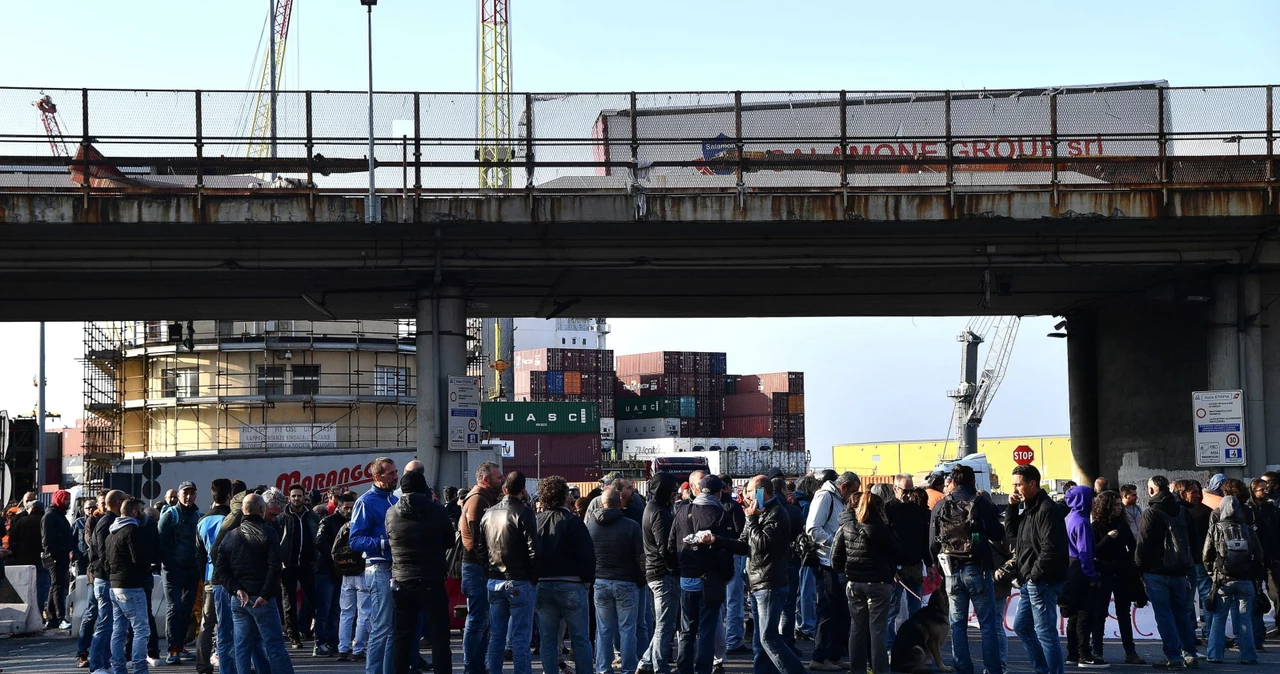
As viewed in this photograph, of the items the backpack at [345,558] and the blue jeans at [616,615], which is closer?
the blue jeans at [616,615]

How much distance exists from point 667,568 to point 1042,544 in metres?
3.20

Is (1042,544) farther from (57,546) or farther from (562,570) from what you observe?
(57,546)

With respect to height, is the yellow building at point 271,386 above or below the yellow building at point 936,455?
above

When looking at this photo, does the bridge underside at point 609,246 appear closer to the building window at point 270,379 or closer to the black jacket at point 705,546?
the black jacket at point 705,546

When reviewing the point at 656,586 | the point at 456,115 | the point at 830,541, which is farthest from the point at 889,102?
the point at 656,586

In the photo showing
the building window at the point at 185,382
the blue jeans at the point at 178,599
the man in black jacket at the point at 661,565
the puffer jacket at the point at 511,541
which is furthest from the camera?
the building window at the point at 185,382

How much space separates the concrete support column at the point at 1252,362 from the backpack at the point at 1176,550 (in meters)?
11.5

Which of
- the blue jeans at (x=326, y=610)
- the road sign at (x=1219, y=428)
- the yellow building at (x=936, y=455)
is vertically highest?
the road sign at (x=1219, y=428)

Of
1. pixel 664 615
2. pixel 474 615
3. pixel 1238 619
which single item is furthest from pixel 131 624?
pixel 1238 619

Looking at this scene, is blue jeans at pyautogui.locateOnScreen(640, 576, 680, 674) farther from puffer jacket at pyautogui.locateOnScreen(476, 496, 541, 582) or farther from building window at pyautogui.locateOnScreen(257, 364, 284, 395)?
building window at pyautogui.locateOnScreen(257, 364, 284, 395)

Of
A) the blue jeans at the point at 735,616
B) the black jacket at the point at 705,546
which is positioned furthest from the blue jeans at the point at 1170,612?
the black jacket at the point at 705,546

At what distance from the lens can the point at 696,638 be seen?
1201 centimetres

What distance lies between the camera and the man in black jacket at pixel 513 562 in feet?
36.5

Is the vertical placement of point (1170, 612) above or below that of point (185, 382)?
below
